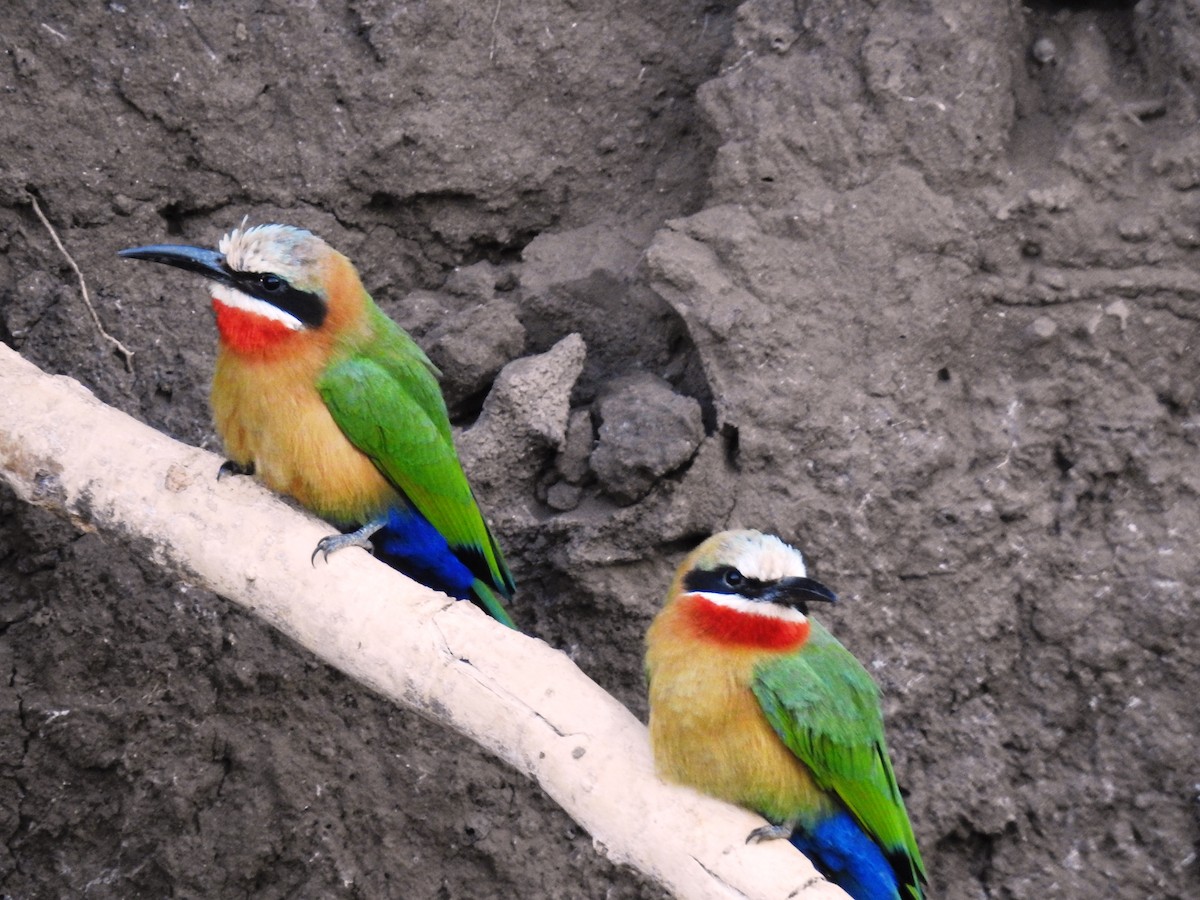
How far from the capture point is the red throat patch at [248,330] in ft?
8.98

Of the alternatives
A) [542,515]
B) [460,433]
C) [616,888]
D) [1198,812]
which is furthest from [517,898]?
[1198,812]

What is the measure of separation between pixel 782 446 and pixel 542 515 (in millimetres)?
585

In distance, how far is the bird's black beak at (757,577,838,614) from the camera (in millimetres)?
2559

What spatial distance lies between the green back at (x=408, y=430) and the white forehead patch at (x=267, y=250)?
202 mm

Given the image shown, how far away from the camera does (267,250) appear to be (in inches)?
107

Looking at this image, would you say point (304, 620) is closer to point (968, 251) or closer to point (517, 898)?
point (517, 898)

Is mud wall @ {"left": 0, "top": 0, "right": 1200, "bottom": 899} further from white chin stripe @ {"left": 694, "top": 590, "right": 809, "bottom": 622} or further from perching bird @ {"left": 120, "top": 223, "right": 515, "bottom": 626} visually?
white chin stripe @ {"left": 694, "top": 590, "right": 809, "bottom": 622}


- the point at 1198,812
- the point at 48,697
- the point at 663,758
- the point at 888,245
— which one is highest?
the point at 888,245

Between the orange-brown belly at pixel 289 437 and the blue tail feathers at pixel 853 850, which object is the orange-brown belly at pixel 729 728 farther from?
the orange-brown belly at pixel 289 437

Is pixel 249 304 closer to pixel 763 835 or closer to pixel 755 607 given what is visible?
pixel 755 607

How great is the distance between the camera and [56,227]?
10.4ft

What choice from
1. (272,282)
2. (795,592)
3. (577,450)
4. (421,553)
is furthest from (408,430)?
(795,592)

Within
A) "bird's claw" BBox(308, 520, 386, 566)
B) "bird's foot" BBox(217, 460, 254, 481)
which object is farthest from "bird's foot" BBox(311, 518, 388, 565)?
"bird's foot" BBox(217, 460, 254, 481)

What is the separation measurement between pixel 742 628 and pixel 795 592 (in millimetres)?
124
